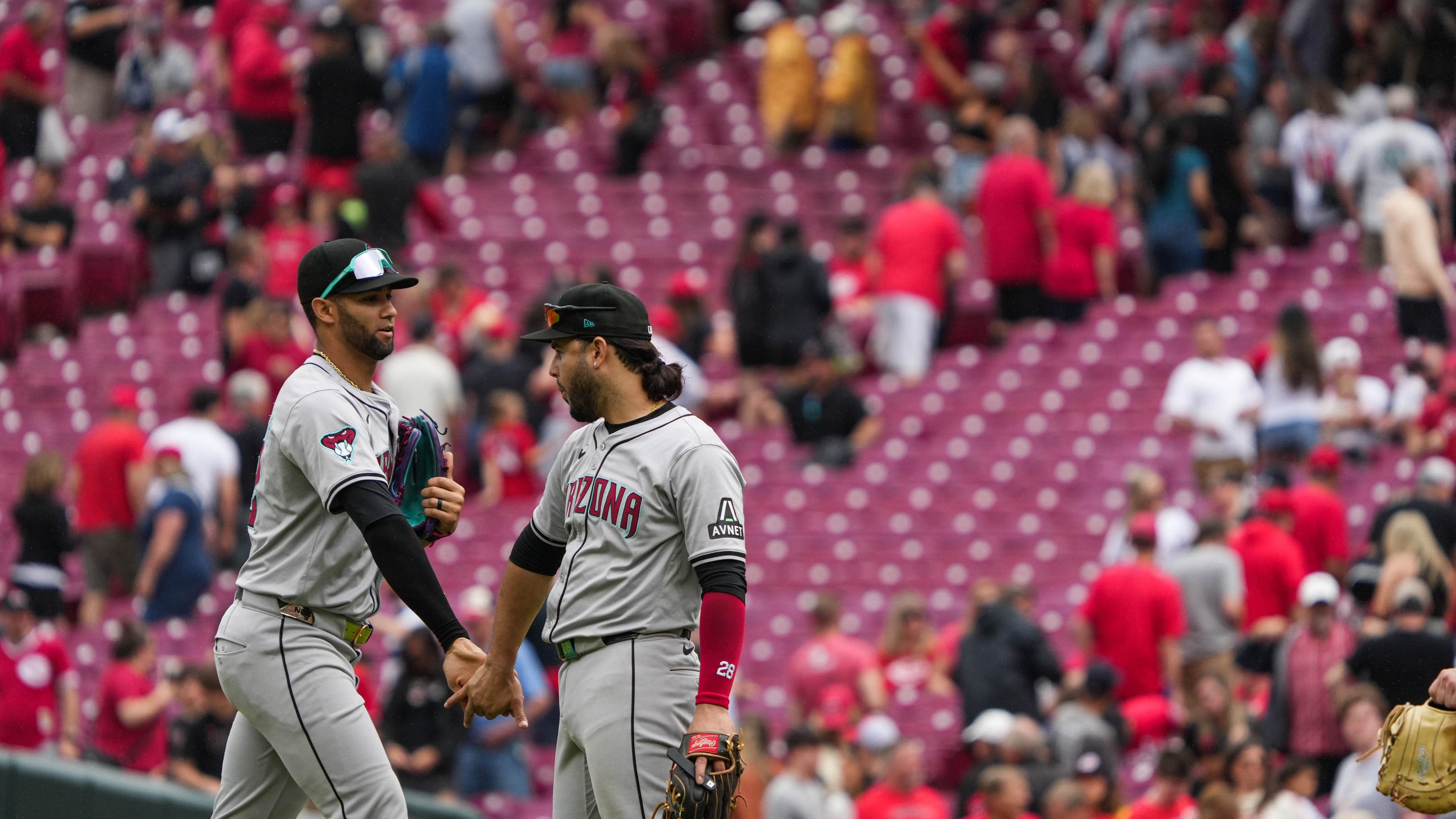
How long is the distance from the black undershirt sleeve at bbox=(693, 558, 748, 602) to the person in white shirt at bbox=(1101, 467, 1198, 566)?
21.8ft

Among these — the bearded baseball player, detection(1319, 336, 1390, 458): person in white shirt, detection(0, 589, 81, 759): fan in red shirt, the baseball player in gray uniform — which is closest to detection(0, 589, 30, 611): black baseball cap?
detection(0, 589, 81, 759): fan in red shirt

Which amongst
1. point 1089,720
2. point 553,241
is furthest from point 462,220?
point 1089,720

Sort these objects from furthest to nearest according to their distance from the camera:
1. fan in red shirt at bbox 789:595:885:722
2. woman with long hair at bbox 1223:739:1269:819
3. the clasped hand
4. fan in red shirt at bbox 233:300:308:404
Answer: fan in red shirt at bbox 233:300:308:404
fan in red shirt at bbox 789:595:885:722
woman with long hair at bbox 1223:739:1269:819
the clasped hand

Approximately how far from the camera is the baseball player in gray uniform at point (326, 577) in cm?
548

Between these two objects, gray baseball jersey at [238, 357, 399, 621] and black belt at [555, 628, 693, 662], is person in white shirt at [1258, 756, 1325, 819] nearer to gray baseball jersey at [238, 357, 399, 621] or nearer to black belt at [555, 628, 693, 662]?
black belt at [555, 628, 693, 662]

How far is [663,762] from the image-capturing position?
17.9 ft

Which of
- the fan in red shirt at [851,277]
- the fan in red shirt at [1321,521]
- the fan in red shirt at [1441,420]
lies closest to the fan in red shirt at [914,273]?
the fan in red shirt at [851,277]

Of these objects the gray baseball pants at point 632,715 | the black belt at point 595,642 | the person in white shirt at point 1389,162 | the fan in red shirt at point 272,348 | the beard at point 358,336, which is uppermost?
the person in white shirt at point 1389,162

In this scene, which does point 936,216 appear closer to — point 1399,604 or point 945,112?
point 945,112

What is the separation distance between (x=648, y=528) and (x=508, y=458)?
9489 millimetres

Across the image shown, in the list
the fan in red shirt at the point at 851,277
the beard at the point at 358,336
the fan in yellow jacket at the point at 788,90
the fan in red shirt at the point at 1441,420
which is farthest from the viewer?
the fan in yellow jacket at the point at 788,90

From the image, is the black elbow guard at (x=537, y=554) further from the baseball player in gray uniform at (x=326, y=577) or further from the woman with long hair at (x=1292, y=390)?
the woman with long hair at (x=1292, y=390)

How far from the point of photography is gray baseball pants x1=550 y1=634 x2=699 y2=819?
5.43m

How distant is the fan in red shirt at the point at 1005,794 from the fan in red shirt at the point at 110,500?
6.61 m
